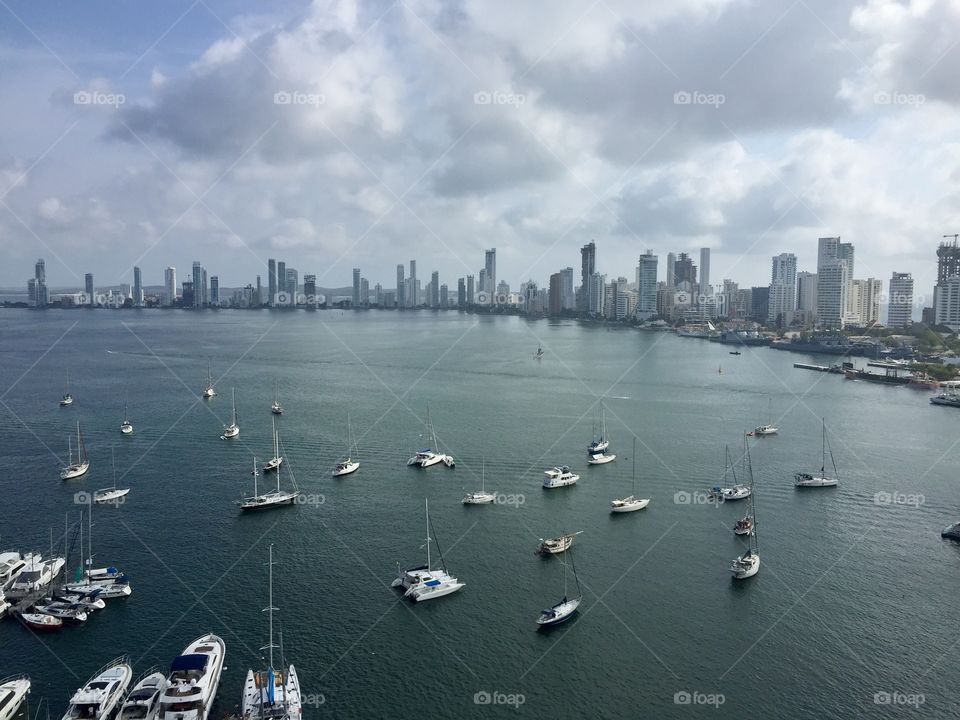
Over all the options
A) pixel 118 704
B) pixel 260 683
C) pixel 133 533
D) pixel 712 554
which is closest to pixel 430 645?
pixel 260 683

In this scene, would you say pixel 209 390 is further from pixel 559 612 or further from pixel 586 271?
pixel 586 271

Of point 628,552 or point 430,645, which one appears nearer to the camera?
point 430,645

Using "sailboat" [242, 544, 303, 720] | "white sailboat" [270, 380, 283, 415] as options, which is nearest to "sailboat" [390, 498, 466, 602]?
"sailboat" [242, 544, 303, 720]

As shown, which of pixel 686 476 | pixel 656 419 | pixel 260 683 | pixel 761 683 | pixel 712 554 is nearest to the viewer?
pixel 260 683

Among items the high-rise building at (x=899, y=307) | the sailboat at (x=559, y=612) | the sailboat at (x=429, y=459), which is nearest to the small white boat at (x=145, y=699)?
the sailboat at (x=559, y=612)

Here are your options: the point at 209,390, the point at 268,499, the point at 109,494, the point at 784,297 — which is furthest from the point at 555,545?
the point at 784,297

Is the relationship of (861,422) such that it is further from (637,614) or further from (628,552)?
(637,614)
